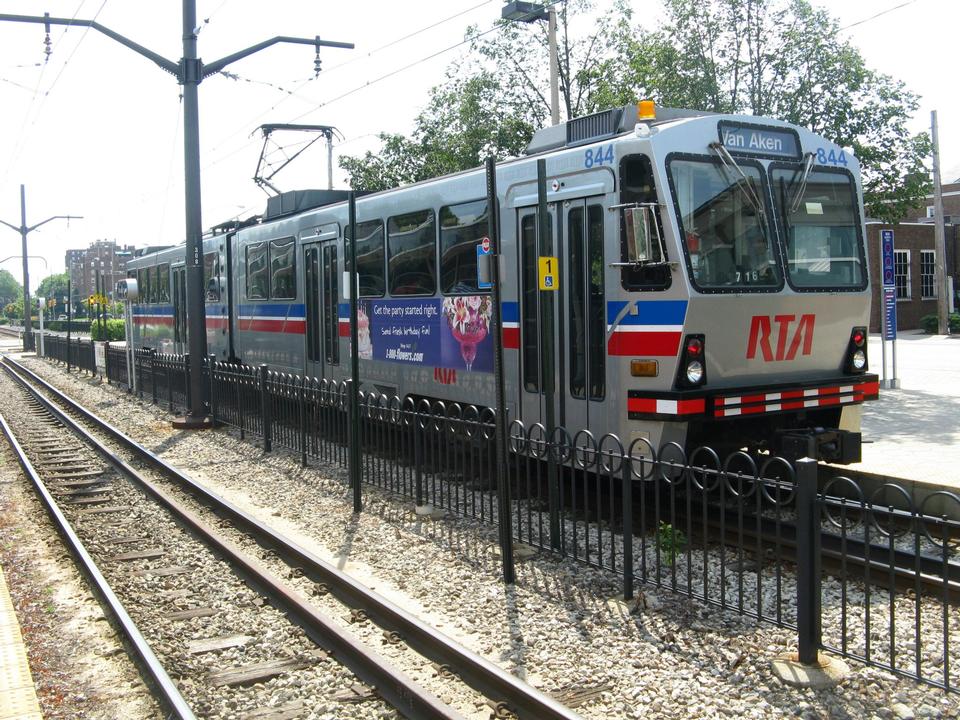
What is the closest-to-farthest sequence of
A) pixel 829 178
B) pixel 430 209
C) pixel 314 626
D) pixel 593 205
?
pixel 314 626
pixel 593 205
pixel 829 178
pixel 430 209

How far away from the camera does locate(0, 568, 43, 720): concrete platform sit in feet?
15.3

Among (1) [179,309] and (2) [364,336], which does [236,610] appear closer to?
(2) [364,336]

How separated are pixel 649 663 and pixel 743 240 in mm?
4162

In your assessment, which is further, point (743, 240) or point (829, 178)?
point (829, 178)

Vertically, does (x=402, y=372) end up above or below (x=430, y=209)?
below

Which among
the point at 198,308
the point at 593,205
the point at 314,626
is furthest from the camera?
the point at 198,308

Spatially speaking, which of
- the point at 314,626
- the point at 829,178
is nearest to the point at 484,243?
the point at 829,178

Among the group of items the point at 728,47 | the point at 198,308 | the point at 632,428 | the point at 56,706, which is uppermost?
the point at 728,47

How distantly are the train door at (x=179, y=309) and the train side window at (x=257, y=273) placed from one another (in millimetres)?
5230

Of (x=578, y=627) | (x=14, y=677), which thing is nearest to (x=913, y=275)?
(x=578, y=627)

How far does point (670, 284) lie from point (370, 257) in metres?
5.52

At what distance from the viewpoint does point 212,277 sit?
18.9m

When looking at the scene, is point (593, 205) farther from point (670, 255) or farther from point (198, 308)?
point (198, 308)

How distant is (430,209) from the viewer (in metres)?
10.5
